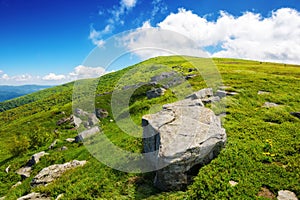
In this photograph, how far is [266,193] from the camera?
1126 centimetres

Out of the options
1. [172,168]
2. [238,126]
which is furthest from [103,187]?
[238,126]

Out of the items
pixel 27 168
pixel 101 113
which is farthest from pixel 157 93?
pixel 27 168

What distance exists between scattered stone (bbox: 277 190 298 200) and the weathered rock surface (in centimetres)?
1405

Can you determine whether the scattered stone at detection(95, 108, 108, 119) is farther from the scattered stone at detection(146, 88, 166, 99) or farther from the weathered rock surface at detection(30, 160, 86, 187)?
the weathered rock surface at detection(30, 160, 86, 187)

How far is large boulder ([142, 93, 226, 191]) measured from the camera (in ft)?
39.0

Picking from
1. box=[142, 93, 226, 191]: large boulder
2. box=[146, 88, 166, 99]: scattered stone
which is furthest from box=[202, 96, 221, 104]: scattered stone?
box=[146, 88, 166, 99]: scattered stone

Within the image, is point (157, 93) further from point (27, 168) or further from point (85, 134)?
point (27, 168)

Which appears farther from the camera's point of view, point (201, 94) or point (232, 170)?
point (201, 94)

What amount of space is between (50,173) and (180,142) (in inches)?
434

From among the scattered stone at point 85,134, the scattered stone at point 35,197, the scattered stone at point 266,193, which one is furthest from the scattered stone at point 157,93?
the scattered stone at point 266,193

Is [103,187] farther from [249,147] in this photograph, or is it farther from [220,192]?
[249,147]

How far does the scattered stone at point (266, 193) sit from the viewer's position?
11.0 metres

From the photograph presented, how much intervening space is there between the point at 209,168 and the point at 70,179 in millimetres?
9667

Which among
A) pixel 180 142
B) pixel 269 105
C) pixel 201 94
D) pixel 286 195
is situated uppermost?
pixel 201 94
